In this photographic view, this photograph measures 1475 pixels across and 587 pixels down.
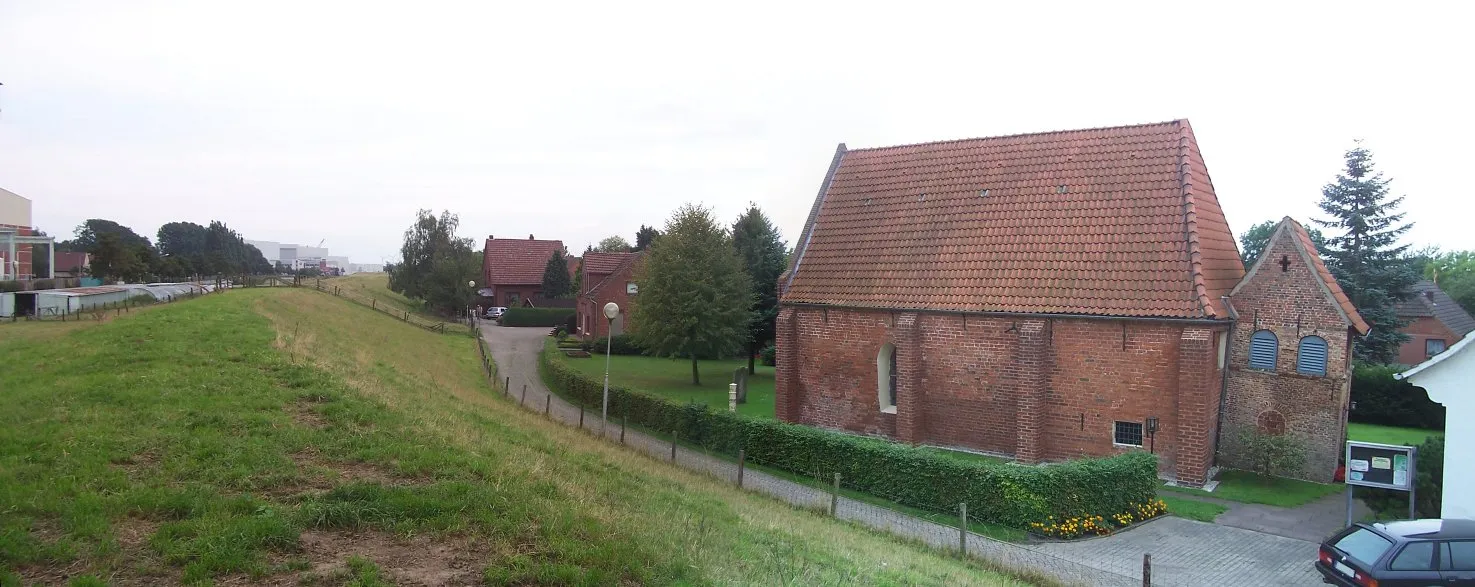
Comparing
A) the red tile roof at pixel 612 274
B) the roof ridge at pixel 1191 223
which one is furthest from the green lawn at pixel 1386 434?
the red tile roof at pixel 612 274

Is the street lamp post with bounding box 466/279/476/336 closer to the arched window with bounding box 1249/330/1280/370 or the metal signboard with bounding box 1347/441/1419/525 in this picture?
the arched window with bounding box 1249/330/1280/370

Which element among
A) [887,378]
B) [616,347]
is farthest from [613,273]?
[887,378]

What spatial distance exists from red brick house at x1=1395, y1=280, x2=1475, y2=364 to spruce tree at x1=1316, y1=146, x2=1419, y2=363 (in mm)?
14996

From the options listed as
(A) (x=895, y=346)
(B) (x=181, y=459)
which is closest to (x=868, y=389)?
(A) (x=895, y=346)

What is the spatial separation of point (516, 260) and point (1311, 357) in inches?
2361

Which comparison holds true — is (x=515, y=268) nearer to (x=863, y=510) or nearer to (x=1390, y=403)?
(x=863, y=510)

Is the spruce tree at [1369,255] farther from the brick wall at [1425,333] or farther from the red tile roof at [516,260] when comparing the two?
the red tile roof at [516,260]

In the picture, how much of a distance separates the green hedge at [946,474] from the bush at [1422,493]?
372cm

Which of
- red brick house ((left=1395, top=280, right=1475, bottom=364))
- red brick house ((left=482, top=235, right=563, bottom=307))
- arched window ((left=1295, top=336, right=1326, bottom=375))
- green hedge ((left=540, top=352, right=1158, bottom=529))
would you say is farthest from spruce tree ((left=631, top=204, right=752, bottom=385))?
red brick house ((left=1395, top=280, right=1475, bottom=364))

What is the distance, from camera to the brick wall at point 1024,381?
17.0 m

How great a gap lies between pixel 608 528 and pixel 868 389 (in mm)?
14325

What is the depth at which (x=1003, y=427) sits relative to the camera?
19094mm

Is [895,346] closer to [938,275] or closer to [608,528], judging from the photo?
[938,275]

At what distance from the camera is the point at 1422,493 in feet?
45.2
